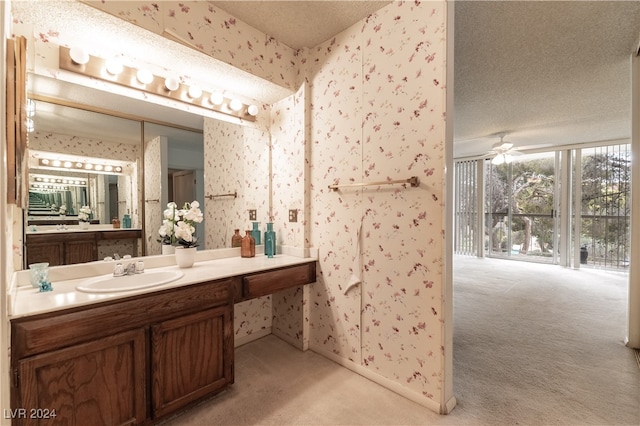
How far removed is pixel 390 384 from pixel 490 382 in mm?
700

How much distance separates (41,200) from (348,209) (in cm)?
187

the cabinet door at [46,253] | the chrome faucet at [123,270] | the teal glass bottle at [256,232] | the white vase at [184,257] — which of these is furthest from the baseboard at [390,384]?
the cabinet door at [46,253]

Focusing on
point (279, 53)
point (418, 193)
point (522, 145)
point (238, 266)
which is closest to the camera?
point (418, 193)

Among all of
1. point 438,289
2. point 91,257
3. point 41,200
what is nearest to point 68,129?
point 41,200

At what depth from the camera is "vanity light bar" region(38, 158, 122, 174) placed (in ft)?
5.42

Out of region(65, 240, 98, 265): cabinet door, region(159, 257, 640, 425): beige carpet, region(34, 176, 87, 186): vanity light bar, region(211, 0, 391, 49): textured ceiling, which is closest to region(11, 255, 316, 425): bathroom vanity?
region(65, 240, 98, 265): cabinet door

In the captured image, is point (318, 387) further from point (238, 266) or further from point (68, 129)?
point (68, 129)

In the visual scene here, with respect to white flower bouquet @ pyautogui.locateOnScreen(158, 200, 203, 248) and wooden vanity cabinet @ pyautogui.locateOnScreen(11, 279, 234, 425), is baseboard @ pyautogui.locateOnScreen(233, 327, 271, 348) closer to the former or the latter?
wooden vanity cabinet @ pyautogui.locateOnScreen(11, 279, 234, 425)

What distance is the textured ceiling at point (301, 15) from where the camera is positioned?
70.6 inches

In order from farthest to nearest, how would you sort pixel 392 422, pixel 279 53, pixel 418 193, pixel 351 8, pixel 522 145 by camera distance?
pixel 522 145, pixel 279 53, pixel 351 8, pixel 418 193, pixel 392 422

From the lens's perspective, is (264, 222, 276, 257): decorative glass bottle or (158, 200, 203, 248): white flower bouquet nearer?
(158, 200, 203, 248): white flower bouquet

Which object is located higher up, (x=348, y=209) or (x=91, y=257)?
(x=348, y=209)

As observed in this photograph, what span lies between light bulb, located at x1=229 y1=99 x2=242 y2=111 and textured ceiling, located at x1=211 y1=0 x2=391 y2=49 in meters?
0.55

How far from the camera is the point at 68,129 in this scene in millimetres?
1706
